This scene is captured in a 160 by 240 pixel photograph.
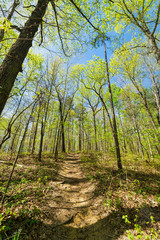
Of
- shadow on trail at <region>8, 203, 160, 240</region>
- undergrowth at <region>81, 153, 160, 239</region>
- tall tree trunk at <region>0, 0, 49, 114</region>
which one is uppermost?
tall tree trunk at <region>0, 0, 49, 114</region>

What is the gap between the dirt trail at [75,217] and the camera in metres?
2.41

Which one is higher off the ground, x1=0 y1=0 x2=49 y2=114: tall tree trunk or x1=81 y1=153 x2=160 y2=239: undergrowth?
x1=0 y1=0 x2=49 y2=114: tall tree trunk

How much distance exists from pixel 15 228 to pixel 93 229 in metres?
2.03

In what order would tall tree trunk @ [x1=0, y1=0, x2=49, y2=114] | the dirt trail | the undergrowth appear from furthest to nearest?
the undergrowth < the dirt trail < tall tree trunk @ [x1=0, y1=0, x2=49, y2=114]

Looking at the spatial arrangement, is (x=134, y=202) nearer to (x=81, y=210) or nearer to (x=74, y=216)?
(x=81, y=210)

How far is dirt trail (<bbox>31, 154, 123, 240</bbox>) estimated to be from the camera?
2.41 metres

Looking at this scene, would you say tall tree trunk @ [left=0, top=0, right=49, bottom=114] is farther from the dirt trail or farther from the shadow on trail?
the dirt trail

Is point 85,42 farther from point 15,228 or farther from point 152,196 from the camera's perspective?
point 152,196

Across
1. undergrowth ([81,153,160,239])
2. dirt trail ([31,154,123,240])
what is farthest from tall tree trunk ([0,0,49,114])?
undergrowth ([81,153,160,239])

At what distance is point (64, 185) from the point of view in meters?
4.65

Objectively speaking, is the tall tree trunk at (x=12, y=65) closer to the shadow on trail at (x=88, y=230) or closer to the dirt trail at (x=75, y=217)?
the shadow on trail at (x=88, y=230)

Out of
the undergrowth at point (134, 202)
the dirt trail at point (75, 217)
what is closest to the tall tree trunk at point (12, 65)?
the dirt trail at point (75, 217)

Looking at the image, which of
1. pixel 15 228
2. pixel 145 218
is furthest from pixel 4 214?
pixel 145 218

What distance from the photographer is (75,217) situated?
9.59 feet
